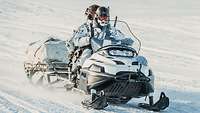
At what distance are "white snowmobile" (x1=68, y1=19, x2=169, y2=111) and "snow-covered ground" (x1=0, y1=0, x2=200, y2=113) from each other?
25 centimetres

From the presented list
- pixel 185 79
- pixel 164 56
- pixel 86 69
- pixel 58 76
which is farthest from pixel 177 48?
pixel 86 69

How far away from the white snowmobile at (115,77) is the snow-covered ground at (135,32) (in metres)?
0.25

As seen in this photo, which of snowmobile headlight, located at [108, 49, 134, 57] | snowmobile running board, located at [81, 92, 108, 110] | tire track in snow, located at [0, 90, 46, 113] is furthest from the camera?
snowmobile headlight, located at [108, 49, 134, 57]

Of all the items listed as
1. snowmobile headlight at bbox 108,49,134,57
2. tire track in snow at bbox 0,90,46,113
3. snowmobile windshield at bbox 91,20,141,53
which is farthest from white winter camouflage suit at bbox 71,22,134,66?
tire track in snow at bbox 0,90,46,113

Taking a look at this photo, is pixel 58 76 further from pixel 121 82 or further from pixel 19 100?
pixel 121 82

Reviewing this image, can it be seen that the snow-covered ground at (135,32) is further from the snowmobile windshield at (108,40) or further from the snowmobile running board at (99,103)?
the snowmobile windshield at (108,40)

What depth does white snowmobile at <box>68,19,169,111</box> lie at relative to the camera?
28.5ft

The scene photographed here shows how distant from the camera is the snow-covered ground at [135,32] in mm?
9469

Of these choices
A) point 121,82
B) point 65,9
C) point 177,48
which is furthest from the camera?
point 65,9

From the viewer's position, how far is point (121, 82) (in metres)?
8.66

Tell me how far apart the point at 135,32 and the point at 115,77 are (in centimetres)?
1319

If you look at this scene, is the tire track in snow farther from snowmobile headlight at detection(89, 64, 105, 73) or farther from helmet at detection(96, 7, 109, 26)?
helmet at detection(96, 7, 109, 26)

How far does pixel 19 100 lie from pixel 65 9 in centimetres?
1889

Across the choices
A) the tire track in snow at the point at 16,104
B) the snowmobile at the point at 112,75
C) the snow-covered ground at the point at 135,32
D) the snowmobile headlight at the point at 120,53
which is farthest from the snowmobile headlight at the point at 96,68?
the tire track in snow at the point at 16,104
